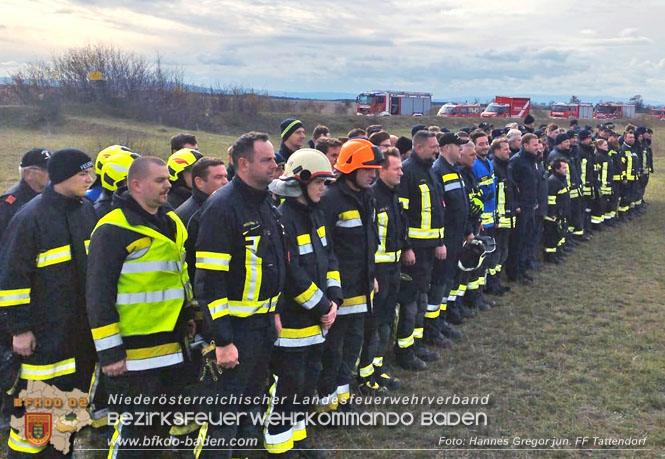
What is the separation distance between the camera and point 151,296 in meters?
3.28

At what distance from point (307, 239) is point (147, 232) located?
4.10ft

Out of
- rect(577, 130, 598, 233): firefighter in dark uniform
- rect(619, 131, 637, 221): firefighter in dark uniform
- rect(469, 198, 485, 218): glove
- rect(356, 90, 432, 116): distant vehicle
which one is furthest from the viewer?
rect(356, 90, 432, 116): distant vehicle

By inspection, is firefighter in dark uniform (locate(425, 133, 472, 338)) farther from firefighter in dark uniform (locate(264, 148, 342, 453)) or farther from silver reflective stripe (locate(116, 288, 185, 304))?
silver reflective stripe (locate(116, 288, 185, 304))

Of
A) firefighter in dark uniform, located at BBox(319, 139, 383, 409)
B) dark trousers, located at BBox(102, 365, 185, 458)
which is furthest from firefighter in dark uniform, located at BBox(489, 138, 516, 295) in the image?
dark trousers, located at BBox(102, 365, 185, 458)

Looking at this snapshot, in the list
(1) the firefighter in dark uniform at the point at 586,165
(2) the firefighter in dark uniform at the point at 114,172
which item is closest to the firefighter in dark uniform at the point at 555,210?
(1) the firefighter in dark uniform at the point at 586,165

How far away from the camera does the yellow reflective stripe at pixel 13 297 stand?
3.39 meters

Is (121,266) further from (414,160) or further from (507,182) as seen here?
(507,182)

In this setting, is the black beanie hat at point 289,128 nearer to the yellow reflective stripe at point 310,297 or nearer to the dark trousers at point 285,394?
the yellow reflective stripe at point 310,297

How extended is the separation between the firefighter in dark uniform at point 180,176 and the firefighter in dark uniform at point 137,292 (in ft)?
4.77

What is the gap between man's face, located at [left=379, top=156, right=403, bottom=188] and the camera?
200 inches

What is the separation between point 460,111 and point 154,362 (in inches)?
1601

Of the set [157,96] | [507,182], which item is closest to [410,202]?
[507,182]

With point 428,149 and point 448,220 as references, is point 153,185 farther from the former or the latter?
point 448,220

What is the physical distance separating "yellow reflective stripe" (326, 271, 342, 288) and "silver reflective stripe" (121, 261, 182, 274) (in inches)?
50.6
